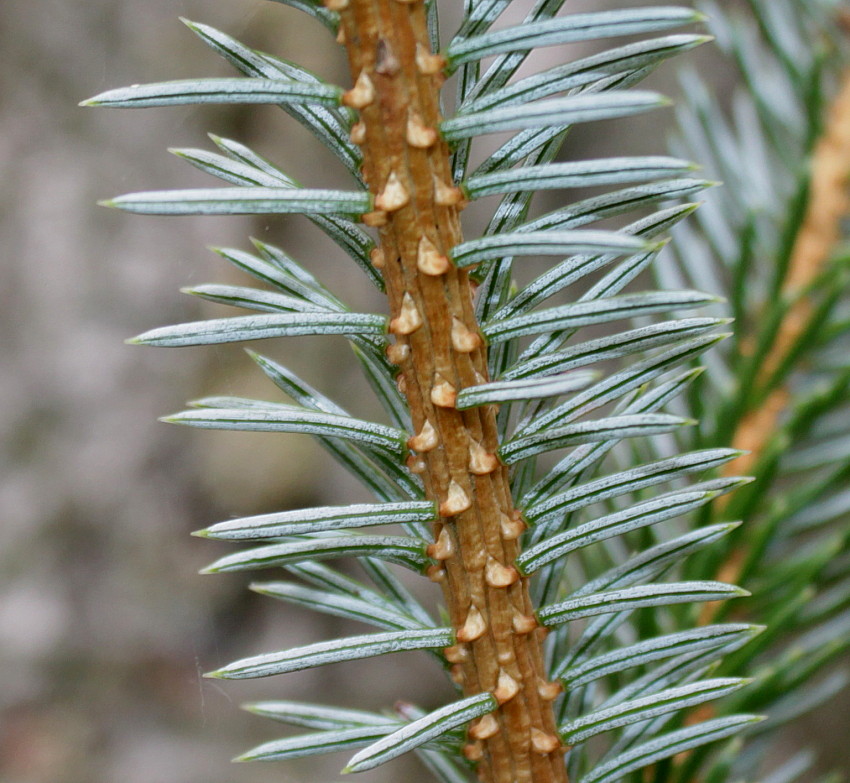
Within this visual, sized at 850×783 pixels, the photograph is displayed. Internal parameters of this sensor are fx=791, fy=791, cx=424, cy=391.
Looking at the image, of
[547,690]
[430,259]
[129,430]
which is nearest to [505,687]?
[547,690]

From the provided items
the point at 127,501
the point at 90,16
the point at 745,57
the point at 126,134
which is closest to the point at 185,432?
the point at 127,501

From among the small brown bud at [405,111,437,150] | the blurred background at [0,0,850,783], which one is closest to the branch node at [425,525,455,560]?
the small brown bud at [405,111,437,150]

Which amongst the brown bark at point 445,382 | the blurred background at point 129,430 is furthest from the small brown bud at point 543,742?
the blurred background at point 129,430

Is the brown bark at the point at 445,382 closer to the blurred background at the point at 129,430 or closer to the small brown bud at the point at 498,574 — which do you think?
the small brown bud at the point at 498,574

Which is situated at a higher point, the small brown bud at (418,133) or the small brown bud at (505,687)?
the small brown bud at (418,133)

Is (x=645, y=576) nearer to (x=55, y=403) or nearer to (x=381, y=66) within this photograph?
(x=381, y=66)

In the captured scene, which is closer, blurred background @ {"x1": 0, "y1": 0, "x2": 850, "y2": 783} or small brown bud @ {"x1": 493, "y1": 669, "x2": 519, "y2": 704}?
small brown bud @ {"x1": 493, "y1": 669, "x2": 519, "y2": 704}

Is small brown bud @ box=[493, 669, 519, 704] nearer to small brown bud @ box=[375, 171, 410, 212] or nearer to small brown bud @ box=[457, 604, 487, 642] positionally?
small brown bud @ box=[457, 604, 487, 642]
